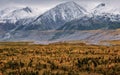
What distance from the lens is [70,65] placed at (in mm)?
53531

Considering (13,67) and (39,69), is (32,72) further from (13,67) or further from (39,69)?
(13,67)

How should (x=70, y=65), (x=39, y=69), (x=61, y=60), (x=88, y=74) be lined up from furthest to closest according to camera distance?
(x=61, y=60) → (x=70, y=65) → (x=39, y=69) → (x=88, y=74)

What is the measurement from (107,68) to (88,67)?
11.0 ft

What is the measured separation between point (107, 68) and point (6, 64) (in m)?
15.5

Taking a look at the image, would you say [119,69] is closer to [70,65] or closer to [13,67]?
[70,65]

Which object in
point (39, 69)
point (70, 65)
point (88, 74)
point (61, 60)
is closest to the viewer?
point (88, 74)

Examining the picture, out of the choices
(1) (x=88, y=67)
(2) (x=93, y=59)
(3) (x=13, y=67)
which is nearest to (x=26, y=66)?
(3) (x=13, y=67)

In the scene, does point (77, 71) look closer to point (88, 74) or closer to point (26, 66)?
point (88, 74)

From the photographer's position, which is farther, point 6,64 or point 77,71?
point 6,64

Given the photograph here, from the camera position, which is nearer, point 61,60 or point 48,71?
point 48,71

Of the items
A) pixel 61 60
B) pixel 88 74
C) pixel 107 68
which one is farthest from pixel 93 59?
pixel 88 74

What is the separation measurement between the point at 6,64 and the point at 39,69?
7.08 meters

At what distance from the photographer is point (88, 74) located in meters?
46.9

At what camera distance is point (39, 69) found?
50281 millimetres
